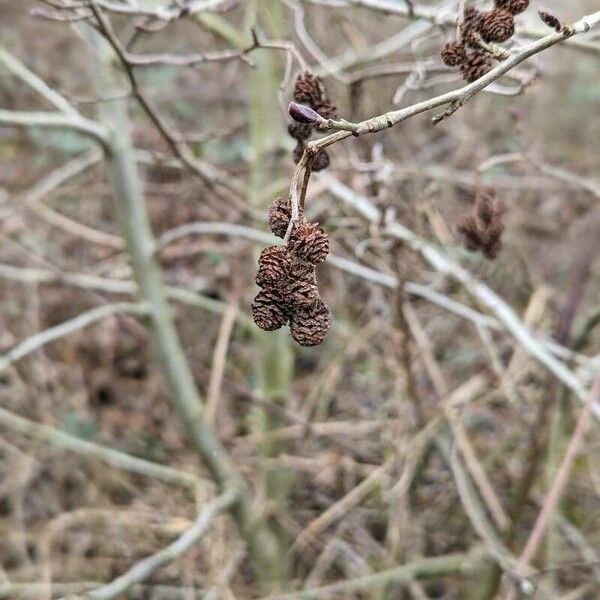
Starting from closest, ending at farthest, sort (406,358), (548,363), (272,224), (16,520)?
(272,224)
(548,363)
(406,358)
(16,520)

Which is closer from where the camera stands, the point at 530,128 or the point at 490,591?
the point at 490,591

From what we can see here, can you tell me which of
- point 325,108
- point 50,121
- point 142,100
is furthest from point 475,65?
point 50,121

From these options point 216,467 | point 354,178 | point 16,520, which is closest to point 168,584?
point 216,467

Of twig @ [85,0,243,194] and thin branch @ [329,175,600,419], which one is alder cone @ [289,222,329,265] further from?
thin branch @ [329,175,600,419]

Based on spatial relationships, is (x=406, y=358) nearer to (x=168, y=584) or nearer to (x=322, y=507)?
(x=322, y=507)

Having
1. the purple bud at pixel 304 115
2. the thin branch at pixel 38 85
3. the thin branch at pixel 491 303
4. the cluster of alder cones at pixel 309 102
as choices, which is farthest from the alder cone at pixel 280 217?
the thin branch at pixel 38 85

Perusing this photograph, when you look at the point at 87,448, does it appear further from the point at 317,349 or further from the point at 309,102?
the point at 309,102

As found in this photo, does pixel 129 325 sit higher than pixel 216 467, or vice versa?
pixel 129 325

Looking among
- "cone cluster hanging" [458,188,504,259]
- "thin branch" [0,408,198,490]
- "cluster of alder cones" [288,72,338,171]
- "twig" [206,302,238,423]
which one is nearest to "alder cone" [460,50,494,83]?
"cluster of alder cones" [288,72,338,171]
